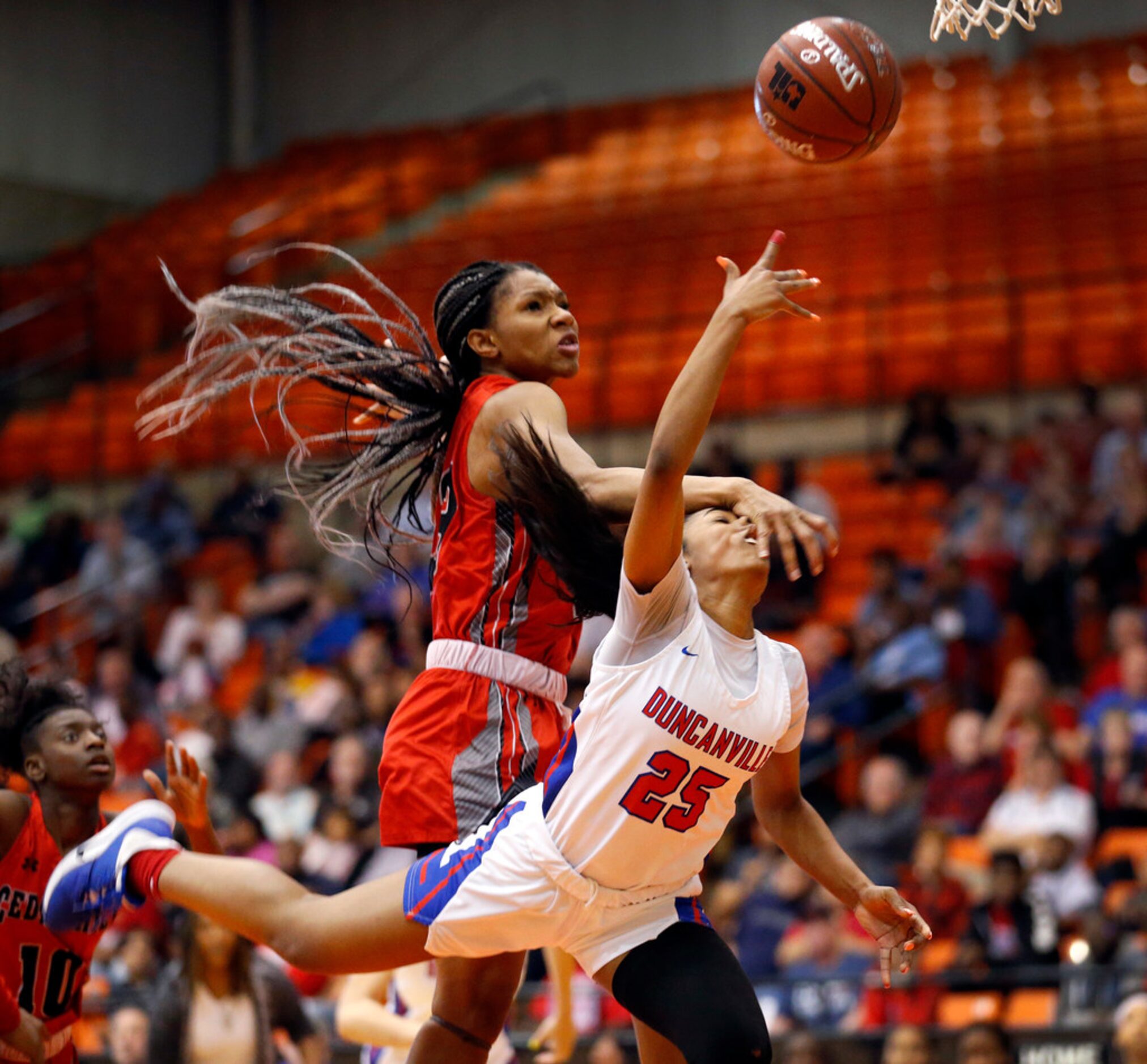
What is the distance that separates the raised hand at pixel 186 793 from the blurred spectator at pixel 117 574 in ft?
27.6

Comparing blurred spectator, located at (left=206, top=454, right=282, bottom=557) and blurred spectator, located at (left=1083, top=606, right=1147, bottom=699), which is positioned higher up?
blurred spectator, located at (left=1083, top=606, right=1147, bottom=699)

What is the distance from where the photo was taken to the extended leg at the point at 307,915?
11.5ft

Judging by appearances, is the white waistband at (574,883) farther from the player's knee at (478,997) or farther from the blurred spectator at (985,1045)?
the blurred spectator at (985,1045)

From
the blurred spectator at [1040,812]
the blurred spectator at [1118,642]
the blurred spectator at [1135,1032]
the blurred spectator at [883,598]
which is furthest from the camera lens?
the blurred spectator at [883,598]

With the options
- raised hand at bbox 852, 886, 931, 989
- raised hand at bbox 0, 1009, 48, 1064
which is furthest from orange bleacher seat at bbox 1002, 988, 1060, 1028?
raised hand at bbox 0, 1009, 48, 1064

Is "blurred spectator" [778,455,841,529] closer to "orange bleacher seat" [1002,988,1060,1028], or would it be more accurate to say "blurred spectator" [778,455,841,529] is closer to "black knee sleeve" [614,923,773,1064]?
"orange bleacher seat" [1002,988,1060,1028]

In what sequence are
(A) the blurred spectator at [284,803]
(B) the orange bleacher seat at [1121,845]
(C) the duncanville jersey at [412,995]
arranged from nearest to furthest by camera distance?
(C) the duncanville jersey at [412,995] → (B) the orange bleacher seat at [1121,845] → (A) the blurred spectator at [284,803]

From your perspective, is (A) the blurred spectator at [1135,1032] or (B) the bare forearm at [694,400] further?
(A) the blurred spectator at [1135,1032]

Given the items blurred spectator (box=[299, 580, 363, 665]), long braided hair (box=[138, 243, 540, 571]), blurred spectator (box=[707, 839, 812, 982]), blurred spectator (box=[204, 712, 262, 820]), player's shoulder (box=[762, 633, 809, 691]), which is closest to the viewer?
player's shoulder (box=[762, 633, 809, 691])

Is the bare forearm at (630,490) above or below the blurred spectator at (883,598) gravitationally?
above

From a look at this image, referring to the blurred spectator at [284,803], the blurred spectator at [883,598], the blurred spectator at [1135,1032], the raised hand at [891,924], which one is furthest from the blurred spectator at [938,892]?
the blurred spectator at [284,803]

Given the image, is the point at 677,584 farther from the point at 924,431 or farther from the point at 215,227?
the point at 215,227

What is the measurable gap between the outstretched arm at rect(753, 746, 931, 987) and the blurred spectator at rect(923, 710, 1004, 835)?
416 cm

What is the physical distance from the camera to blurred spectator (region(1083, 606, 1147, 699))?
8.23m
